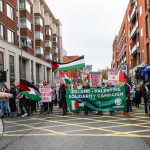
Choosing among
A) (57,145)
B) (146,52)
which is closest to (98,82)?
(57,145)

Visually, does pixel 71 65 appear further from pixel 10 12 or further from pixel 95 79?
pixel 10 12

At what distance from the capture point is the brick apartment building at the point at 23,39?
113 feet

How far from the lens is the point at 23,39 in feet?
151

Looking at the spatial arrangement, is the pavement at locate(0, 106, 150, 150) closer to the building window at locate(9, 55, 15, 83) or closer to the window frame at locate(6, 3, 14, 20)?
the building window at locate(9, 55, 15, 83)

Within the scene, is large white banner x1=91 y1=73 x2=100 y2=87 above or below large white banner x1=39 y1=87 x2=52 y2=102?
above

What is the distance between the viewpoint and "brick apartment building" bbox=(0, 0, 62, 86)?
34375mm

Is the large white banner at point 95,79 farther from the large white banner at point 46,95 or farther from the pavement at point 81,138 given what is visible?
the pavement at point 81,138

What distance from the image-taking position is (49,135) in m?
10.0

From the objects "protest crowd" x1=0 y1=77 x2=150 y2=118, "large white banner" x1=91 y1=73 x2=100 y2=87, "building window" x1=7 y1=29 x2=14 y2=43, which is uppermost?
"building window" x1=7 y1=29 x2=14 y2=43

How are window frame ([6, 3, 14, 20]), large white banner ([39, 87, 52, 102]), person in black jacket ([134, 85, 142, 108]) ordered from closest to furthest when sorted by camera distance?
large white banner ([39, 87, 52, 102]) → person in black jacket ([134, 85, 142, 108]) → window frame ([6, 3, 14, 20])

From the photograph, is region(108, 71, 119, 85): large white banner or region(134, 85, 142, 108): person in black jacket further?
region(108, 71, 119, 85): large white banner

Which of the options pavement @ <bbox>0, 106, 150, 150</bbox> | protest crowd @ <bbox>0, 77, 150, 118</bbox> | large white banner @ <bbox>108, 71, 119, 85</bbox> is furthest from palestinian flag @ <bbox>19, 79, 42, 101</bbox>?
large white banner @ <bbox>108, 71, 119, 85</bbox>

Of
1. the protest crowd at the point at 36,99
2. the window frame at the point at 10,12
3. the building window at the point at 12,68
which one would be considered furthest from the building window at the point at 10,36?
the protest crowd at the point at 36,99

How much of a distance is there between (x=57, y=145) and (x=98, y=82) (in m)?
16.2
